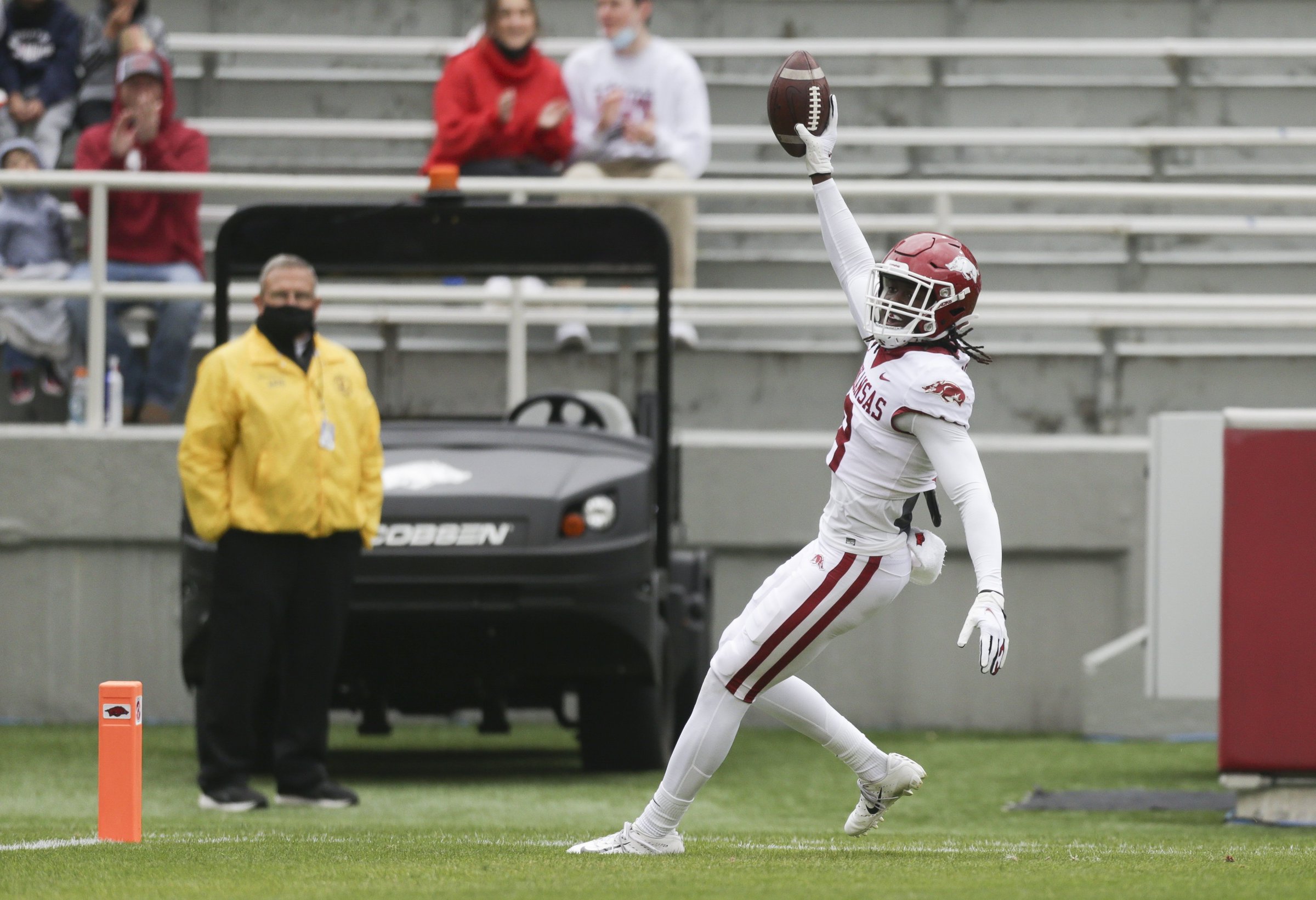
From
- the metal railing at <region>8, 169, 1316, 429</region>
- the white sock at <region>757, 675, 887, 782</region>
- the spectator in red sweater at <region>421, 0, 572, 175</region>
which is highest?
the spectator in red sweater at <region>421, 0, 572, 175</region>

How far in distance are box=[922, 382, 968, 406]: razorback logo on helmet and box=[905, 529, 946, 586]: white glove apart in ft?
1.35

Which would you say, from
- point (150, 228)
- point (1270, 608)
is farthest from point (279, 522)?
point (150, 228)

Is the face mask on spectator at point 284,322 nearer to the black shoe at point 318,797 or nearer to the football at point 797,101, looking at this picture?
the black shoe at point 318,797

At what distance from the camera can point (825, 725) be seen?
5.72 metres

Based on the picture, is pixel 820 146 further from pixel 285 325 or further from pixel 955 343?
pixel 285 325

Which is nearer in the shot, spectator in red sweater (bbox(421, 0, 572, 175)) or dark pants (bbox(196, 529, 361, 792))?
dark pants (bbox(196, 529, 361, 792))

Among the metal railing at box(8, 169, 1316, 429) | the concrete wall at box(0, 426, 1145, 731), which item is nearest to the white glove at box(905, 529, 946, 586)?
the concrete wall at box(0, 426, 1145, 731)

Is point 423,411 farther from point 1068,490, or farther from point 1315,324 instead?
point 1315,324

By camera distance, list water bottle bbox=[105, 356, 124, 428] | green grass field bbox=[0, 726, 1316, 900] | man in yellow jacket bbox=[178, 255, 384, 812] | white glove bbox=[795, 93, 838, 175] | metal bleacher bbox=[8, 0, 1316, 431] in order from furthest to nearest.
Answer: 1. metal bleacher bbox=[8, 0, 1316, 431]
2. water bottle bbox=[105, 356, 124, 428]
3. man in yellow jacket bbox=[178, 255, 384, 812]
4. white glove bbox=[795, 93, 838, 175]
5. green grass field bbox=[0, 726, 1316, 900]

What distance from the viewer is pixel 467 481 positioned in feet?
26.3

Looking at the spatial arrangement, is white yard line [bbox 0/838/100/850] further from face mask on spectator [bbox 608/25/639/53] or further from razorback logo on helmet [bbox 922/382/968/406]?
face mask on spectator [bbox 608/25/639/53]

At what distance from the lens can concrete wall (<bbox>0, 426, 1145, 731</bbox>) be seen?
10.1 m

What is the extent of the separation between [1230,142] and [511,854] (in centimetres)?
834

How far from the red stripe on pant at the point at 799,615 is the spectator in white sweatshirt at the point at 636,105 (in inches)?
225
